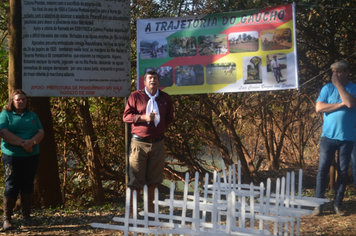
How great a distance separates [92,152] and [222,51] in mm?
3318

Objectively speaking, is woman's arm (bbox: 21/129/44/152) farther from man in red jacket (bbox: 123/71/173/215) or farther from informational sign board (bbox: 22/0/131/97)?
man in red jacket (bbox: 123/71/173/215)

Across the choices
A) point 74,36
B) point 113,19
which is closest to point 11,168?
point 74,36

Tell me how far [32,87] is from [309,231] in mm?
3711

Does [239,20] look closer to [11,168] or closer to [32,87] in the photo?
[32,87]

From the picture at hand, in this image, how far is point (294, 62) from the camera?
16.5 ft

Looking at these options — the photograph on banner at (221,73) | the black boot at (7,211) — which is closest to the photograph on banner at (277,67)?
the photograph on banner at (221,73)

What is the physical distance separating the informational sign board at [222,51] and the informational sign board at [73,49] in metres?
0.37

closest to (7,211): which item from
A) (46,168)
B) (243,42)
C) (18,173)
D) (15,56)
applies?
(18,173)

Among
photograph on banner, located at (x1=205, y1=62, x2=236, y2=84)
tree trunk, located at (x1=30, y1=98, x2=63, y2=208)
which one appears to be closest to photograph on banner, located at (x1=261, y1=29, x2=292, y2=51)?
photograph on banner, located at (x1=205, y1=62, x2=236, y2=84)

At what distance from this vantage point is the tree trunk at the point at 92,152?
23.8ft

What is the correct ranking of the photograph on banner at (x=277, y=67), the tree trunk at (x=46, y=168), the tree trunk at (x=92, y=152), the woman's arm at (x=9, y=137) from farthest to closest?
the tree trunk at (x=92, y=152) < the tree trunk at (x=46, y=168) < the photograph on banner at (x=277, y=67) < the woman's arm at (x=9, y=137)

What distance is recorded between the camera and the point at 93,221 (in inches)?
204

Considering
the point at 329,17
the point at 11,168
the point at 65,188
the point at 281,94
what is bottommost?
the point at 65,188

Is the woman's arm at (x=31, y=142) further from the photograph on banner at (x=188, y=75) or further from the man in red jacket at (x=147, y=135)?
the photograph on banner at (x=188, y=75)
